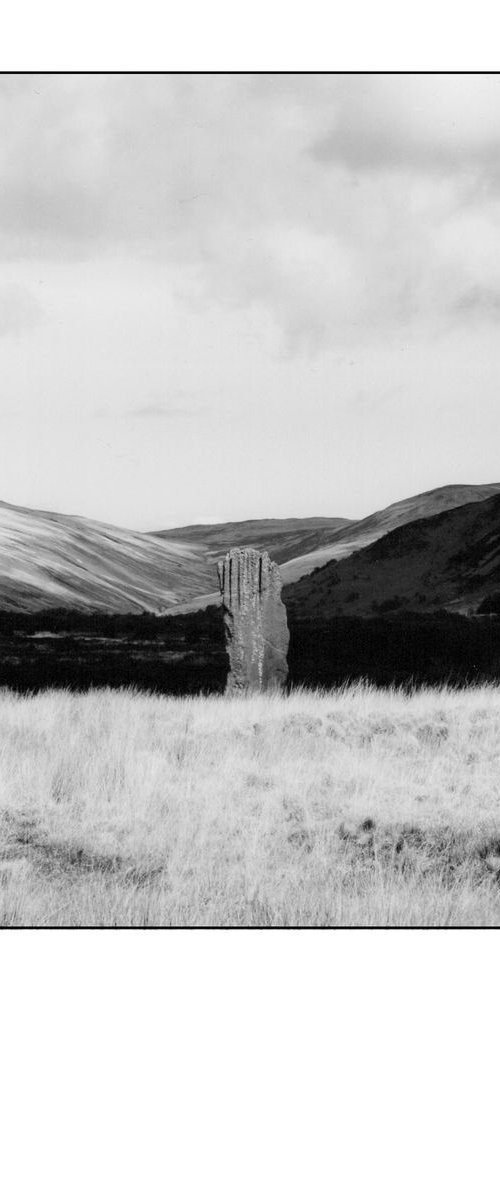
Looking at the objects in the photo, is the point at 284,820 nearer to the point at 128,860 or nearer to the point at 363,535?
the point at 128,860

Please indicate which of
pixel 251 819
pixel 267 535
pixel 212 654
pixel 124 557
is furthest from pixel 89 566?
pixel 251 819

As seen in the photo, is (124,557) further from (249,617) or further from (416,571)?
(249,617)

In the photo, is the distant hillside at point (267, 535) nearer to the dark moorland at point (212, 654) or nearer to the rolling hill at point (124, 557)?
the rolling hill at point (124, 557)

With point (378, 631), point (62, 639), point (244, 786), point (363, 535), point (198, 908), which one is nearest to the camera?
point (198, 908)

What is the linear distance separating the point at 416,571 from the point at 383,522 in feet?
23.9

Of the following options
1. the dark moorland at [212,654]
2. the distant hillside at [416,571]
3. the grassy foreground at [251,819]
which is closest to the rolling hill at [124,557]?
the distant hillside at [416,571]

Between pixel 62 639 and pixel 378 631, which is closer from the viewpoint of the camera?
pixel 378 631

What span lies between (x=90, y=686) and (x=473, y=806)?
19.3 feet

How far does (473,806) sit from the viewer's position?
6598 millimetres

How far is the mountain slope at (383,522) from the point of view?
104ft

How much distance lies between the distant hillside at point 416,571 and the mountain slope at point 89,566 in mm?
3125

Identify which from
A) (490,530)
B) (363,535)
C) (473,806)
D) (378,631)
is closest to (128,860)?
(473,806)

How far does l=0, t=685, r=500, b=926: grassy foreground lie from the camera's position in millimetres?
5281

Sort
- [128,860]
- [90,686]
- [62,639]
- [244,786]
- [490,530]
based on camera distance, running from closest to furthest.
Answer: [128,860] < [244,786] < [90,686] < [62,639] < [490,530]
